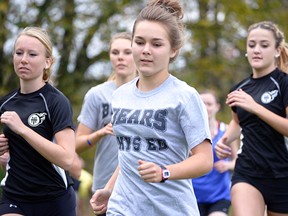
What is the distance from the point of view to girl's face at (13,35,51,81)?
516 centimetres

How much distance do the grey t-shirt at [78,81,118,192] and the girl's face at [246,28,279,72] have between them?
57.7 inches

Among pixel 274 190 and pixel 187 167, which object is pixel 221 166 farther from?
pixel 187 167

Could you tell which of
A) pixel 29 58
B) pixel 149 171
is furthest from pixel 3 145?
pixel 149 171

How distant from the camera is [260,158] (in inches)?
241

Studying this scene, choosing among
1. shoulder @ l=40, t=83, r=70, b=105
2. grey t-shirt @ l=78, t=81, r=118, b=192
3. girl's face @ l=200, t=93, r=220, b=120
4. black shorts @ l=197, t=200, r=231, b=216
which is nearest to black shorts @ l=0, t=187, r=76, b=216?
shoulder @ l=40, t=83, r=70, b=105

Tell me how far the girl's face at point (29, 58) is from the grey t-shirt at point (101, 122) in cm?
175

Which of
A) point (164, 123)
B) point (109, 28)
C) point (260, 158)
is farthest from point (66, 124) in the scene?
point (109, 28)

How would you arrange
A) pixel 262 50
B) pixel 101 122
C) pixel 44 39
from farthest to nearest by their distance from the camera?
1. pixel 101 122
2. pixel 262 50
3. pixel 44 39

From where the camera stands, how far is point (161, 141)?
4430 millimetres

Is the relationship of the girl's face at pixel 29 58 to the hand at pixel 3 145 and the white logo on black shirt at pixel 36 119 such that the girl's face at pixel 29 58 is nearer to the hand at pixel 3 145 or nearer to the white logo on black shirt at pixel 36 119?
the white logo on black shirt at pixel 36 119

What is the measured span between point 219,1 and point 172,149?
1421cm

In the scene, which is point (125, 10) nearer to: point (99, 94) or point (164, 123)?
point (99, 94)

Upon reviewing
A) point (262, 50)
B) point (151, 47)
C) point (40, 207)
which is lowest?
point (40, 207)

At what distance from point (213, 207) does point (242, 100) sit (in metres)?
2.25
